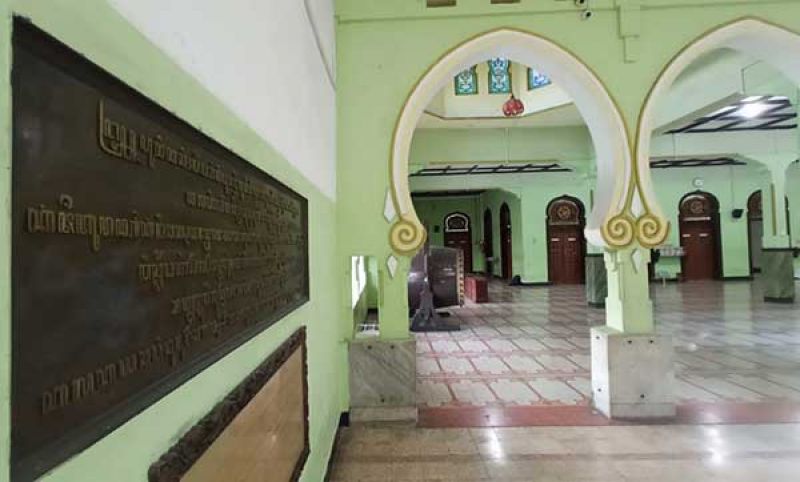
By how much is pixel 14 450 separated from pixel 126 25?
62cm

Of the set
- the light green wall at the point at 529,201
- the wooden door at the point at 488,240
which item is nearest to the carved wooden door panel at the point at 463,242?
the wooden door at the point at 488,240

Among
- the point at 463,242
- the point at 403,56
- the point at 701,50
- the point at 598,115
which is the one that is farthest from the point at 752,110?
the point at 463,242

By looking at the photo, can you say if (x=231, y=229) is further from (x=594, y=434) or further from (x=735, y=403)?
(x=735, y=403)

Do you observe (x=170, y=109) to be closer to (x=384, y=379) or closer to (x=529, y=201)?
(x=384, y=379)

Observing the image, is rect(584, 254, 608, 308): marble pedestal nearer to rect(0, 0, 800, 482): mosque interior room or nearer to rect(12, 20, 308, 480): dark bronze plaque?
rect(0, 0, 800, 482): mosque interior room

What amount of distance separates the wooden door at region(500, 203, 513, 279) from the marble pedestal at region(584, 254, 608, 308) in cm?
595

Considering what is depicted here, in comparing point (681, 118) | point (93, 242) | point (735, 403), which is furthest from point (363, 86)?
point (681, 118)

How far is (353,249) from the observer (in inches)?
159

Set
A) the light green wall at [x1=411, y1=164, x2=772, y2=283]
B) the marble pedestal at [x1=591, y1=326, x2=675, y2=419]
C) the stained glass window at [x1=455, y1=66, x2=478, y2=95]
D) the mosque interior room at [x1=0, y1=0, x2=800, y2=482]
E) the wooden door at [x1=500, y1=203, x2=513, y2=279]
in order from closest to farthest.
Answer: the mosque interior room at [x1=0, y1=0, x2=800, y2=482], the marble pedestal at [x1=591, y1=326, x2=675, y2=419], the stained glass window at [x1=455, y1=66, x2=478, y2=95], the light green wall at [x1=411, y1=164, x2=772, y2=283], the wooden door at [x1=500, y1=203, x2=513, y2=279]

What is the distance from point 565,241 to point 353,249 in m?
13.5

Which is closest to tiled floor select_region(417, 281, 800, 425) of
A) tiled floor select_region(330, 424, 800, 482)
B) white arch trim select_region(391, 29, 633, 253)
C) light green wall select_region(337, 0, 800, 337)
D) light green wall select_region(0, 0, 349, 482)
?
tiled floor select_region(330, 424, 800, 482)

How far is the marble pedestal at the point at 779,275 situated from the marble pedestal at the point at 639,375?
30.0 feet

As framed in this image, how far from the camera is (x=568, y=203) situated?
16.2 meters

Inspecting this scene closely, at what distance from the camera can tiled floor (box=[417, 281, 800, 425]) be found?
14.7 ft
